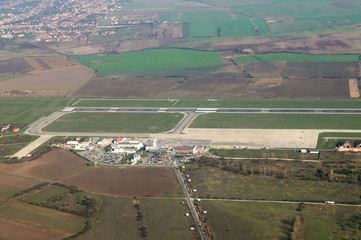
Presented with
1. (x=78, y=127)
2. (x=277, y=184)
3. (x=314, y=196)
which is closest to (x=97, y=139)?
(x=78, y=127)

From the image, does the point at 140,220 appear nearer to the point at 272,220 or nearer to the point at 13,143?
the point at 272,220

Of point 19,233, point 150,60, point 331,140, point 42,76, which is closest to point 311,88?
point 331,140

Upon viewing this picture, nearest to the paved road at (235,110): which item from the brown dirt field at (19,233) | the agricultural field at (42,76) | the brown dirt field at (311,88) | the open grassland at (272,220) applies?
the brown dirt field at (311,88)

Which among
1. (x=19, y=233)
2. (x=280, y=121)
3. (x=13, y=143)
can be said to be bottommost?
(x=13, y=143)

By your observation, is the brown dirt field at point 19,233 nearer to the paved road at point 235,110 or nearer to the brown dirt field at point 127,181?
the brown dirt field at point 127,181

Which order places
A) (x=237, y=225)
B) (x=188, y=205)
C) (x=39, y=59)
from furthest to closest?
(x=39, y=59) < (x=188, y=205) < (x=237, y=225)

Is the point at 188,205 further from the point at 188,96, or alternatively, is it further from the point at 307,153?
the point at 188,96
